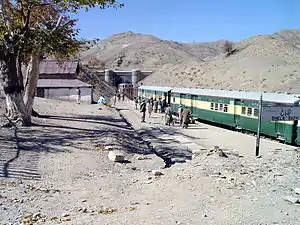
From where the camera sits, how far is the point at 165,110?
35.2 m

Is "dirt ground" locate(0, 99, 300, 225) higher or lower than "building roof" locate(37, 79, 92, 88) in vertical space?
lower

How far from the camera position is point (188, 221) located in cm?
693

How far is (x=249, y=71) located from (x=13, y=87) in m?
52.3

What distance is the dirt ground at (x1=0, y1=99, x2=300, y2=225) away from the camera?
738cm

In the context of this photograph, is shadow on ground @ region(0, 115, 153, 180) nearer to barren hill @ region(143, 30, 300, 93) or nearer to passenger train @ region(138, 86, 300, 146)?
passenger train @ region(138, 86, 300, 146)

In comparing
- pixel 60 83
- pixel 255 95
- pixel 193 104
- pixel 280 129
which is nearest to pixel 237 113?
pixel 255 95

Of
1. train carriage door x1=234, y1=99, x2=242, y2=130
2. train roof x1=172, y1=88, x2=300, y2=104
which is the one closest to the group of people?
train roof x1=172, y1=88, x2=300, y2=104

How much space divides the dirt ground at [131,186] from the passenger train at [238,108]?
579cm

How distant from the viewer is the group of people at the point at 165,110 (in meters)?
28.6

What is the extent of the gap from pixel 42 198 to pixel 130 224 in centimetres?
303

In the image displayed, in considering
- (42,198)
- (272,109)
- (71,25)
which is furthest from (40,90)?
(42,198)

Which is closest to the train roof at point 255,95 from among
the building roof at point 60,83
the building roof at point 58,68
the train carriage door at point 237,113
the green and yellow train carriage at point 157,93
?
the train carriage door at point 237,113

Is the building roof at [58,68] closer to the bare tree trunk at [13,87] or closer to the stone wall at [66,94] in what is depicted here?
the stone wall at [66,94]

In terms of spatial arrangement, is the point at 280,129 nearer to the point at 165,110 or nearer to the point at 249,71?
the point at 165,110
